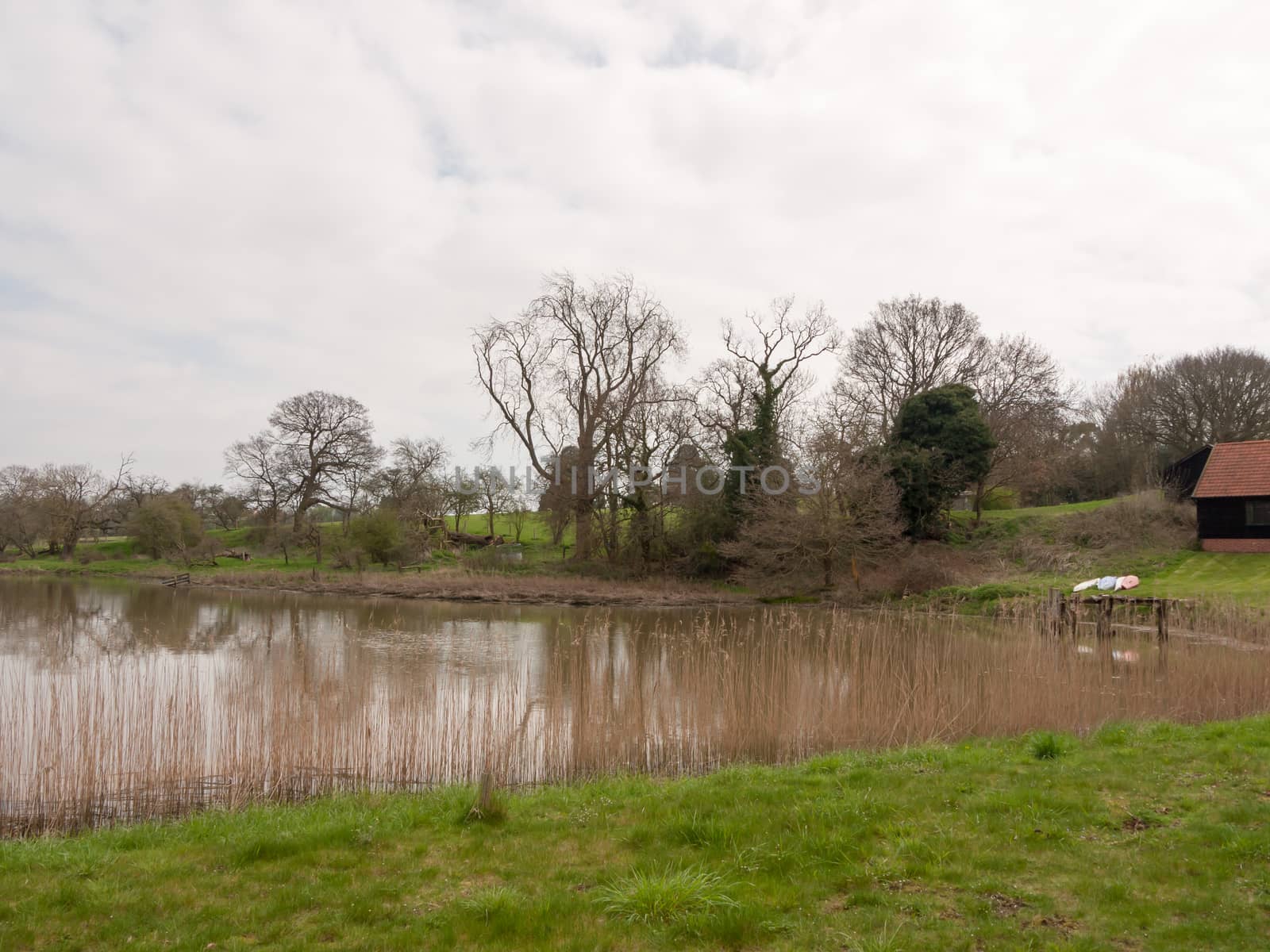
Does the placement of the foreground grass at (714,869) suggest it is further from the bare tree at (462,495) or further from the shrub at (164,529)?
the shrub at (164,529)

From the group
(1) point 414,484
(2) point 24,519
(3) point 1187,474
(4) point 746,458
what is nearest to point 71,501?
(2) point 24,519

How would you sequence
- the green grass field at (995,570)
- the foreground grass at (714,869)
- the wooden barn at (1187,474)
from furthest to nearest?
the wooden barn at (1187,474) → the green grass field at (995,570) → the foreground grass at (714,869)

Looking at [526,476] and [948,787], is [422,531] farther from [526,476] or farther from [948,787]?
[948,787]

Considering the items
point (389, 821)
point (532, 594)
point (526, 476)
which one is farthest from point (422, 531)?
point (389, 821)

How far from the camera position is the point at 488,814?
17.4 feet

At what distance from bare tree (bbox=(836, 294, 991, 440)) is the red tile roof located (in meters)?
11.4

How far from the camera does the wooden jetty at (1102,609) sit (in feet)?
45.9

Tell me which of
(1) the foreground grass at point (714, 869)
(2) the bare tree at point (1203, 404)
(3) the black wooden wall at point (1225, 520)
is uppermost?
(2) the bare tree at point (1203, 404)

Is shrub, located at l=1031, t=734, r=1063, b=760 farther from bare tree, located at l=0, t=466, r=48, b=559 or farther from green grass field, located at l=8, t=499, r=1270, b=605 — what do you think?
bare tree, located at l=0, t=466, r=48, b=559

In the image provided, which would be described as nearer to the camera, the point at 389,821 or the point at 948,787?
the point at 389,821

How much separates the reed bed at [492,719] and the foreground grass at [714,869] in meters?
1.04

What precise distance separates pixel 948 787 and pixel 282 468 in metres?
40.5

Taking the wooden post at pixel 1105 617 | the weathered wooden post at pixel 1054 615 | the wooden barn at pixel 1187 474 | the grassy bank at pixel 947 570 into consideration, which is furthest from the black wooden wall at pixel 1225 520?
the weathered wooden post at pixel 1054 615

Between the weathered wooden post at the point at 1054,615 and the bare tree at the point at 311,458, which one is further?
the bare tree at the point at 311,458
